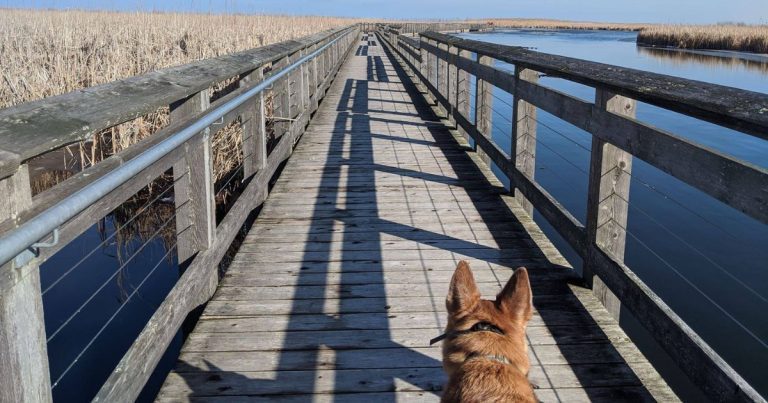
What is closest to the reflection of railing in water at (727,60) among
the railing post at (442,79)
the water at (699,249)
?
the water at (699,249)

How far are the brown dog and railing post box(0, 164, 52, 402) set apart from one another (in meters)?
0.99

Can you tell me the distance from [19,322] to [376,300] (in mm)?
2221

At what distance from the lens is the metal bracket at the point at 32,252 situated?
1.41 meters

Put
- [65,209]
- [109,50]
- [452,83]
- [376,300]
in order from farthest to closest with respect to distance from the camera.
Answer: [109,50], [452,83], [376,300], [65,209]

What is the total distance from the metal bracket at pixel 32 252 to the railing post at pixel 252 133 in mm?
3491

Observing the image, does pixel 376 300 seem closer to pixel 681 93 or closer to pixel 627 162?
pixel 627 162

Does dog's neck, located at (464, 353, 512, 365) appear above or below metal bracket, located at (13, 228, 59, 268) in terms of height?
below

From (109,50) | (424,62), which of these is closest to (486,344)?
(109,50)

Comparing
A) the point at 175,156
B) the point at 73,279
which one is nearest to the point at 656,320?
the point at 175,156

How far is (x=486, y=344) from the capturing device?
1.90 m

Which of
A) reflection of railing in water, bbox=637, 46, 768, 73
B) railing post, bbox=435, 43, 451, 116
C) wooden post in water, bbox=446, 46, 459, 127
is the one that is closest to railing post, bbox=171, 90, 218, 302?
wooden post in water, bbox=446, 46, 459, 127

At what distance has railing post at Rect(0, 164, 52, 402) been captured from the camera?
4.59 feet

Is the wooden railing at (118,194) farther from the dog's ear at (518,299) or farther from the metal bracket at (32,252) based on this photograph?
the dog's ear at (518,299)

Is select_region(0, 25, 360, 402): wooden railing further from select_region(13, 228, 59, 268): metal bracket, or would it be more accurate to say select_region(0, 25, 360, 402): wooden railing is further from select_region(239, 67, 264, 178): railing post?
select_region(239, 67, 264, 178): railing post
